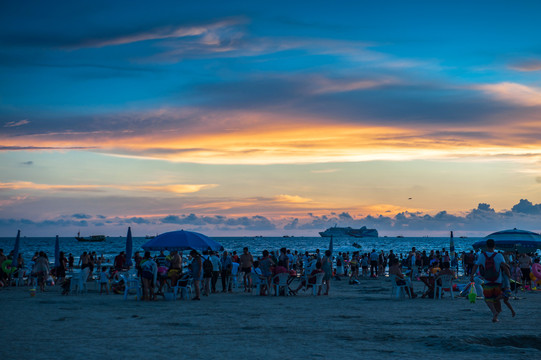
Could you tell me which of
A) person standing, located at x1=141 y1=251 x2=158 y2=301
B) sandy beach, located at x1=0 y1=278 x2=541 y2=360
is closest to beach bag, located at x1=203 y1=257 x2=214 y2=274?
sandy beach, located at x1=0 y1=278 x2=541 y2=360

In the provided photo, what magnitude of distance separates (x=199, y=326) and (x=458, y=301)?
8.92 metres

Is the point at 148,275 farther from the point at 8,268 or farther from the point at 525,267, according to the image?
the point at 525,267

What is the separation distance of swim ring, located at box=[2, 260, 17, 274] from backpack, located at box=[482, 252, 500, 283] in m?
18.0

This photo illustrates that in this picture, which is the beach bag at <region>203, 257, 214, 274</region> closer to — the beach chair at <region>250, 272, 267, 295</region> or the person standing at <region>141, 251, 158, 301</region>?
the beach chair at <region>250, 272, 267, 295</region>

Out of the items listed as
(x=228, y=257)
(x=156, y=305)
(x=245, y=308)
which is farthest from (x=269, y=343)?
(x=228, y=257)

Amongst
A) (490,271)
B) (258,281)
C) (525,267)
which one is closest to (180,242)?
(258,281)

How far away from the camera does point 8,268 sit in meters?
23.9

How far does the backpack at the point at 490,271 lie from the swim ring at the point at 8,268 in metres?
18.0

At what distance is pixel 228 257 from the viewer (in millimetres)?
21703

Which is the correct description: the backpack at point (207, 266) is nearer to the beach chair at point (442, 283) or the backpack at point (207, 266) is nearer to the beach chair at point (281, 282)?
the beach chair at point (281, 282)

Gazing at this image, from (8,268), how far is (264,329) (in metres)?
15.9

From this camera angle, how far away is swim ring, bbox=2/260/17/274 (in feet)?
76.3

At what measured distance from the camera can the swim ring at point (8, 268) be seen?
2325cm

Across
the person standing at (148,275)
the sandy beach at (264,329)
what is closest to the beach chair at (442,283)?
the sandy beach at (264,329)
